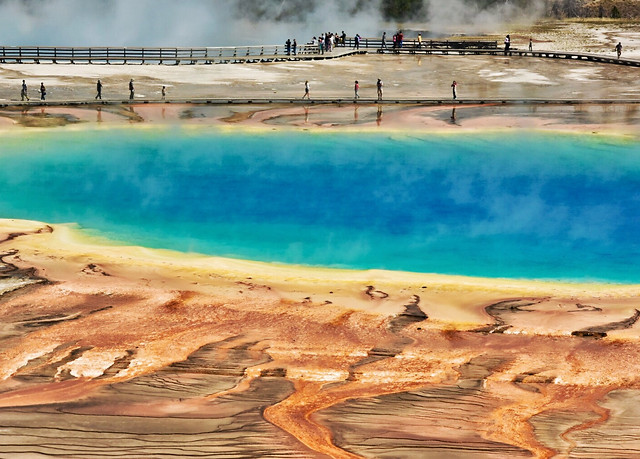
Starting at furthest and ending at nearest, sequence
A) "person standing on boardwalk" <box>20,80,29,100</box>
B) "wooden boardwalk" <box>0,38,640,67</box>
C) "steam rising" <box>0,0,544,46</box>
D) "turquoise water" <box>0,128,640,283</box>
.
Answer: "steam rising" <box>0,0,544,46</box>
"wooden boardwalk" <box>0,38,640,67</box>
"person standing on boardwalk" <box>20,80,29,100</box>
"turquoise water" <box>0,128,640,283</box>

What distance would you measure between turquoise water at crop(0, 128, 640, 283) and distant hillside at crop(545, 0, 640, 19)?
55.1 m

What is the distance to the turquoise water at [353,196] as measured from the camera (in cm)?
2089

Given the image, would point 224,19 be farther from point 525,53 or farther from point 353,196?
point 353,196

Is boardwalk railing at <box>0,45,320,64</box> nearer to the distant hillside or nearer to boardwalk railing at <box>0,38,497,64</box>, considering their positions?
boardwalk railing at <box>0,38,497,64</box>

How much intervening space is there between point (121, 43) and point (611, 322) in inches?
2127

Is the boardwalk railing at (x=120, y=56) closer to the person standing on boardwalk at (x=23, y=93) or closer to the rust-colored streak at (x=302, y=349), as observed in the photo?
the person standing on boardwalk at (x=23, y=93)

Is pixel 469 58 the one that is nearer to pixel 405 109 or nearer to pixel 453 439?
pixel 405 109

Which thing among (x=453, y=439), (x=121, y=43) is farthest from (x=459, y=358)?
(x=121, y=43)

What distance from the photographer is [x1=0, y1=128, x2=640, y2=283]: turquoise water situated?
68.5ft

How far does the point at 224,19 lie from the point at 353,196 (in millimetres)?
57127

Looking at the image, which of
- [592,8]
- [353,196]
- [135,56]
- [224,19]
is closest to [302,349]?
[353,196]

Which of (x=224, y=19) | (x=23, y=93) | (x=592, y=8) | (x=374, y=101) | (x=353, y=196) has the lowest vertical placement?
(x=353, y=196)

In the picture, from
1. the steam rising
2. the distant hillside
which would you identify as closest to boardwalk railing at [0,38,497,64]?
the steam rising

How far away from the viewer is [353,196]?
25.5 metres
